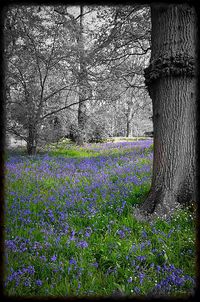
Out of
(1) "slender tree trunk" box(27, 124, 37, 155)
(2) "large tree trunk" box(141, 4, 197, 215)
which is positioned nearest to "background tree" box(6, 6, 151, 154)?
(1) "slender tree trunk" box(27, 124, 37, 155)

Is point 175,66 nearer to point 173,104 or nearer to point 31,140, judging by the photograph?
point 173,104

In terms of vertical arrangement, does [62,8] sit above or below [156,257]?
above

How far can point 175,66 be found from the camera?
4125mm

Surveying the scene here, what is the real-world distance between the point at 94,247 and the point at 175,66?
10.4ft

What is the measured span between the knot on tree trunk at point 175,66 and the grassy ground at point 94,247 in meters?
2.36

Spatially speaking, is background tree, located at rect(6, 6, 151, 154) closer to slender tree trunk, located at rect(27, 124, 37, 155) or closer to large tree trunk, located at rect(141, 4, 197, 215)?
slender tree trunk, located at rect(27, 124, 37, 155)

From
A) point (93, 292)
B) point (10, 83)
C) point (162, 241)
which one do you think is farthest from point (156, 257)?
point (10, 83)

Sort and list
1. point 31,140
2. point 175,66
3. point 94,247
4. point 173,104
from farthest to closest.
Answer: point 31,140, point 173,104, point 175,66, point 94,247

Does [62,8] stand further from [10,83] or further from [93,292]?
[93,292]

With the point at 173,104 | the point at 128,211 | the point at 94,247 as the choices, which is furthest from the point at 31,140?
the point at 94,247

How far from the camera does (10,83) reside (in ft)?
35.7

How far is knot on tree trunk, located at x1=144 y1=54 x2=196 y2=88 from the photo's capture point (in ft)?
13.4

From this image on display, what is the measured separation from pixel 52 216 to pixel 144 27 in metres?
7.12

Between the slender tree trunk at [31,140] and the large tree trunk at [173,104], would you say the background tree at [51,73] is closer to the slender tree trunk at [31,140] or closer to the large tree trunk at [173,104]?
the slender tree trunk at [31,140]
